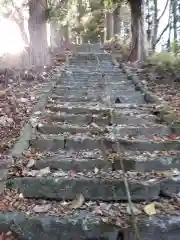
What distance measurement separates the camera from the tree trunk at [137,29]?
10.9 meters

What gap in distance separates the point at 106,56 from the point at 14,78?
689 centimetres

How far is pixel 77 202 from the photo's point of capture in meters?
3.33

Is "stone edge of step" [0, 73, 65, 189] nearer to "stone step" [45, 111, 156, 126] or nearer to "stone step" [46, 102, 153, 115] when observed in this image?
"stone step" [46, 102, 153, 115]

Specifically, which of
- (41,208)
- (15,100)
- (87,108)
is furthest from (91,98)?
(41,208)

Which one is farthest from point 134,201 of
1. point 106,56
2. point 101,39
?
point 101,39

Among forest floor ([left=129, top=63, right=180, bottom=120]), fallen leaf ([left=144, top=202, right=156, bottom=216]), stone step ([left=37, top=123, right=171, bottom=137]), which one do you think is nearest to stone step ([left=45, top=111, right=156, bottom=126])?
stone step ([left=37, top=123, right=171, bottom=137])

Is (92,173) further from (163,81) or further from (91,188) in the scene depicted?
(163,81)

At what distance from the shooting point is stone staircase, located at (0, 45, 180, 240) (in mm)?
3002

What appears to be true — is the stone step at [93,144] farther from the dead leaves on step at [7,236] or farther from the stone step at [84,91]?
the stone step at [84,91]

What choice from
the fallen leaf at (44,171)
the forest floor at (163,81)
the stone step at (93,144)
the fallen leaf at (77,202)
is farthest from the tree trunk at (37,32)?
the fallen leaf at (77,202)

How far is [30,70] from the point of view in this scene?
8984mm

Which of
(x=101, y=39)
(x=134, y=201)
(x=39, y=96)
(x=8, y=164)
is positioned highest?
(x=101, y=39)

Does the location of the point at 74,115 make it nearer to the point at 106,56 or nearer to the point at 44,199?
the point at 44,199

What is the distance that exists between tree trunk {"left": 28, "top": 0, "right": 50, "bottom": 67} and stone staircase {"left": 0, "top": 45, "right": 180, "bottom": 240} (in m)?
3.93
